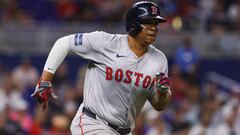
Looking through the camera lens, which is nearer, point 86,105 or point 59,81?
point 86,105

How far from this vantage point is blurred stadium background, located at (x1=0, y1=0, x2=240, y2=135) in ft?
44.5

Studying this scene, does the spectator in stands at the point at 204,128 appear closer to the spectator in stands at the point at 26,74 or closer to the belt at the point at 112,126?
the spectator in stands at the point at 26,74

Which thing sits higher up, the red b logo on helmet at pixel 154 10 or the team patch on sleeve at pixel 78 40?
the red b logo on helmet at pixel 154 10

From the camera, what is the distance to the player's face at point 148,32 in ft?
25.4

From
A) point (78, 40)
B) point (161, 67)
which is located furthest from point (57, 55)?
point (161, 67)

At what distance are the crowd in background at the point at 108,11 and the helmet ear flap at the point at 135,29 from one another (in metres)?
10.5

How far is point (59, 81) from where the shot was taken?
1546 centimetres

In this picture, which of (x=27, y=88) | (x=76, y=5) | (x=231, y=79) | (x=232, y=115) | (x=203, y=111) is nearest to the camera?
(x=232, y=115)

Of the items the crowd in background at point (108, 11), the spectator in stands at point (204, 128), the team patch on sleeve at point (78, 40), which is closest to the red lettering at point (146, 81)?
the team patch on sleeve at point (78, 40)

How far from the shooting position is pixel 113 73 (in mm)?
7785

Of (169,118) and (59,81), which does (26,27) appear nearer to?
(59,81)

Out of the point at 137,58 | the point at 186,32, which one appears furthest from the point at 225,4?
the point at 137,58

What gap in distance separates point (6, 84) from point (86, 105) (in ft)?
20.2

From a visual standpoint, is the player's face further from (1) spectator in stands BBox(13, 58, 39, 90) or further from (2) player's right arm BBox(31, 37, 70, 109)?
(1) spectator in stands BBox(13, 58, 39, 90)
